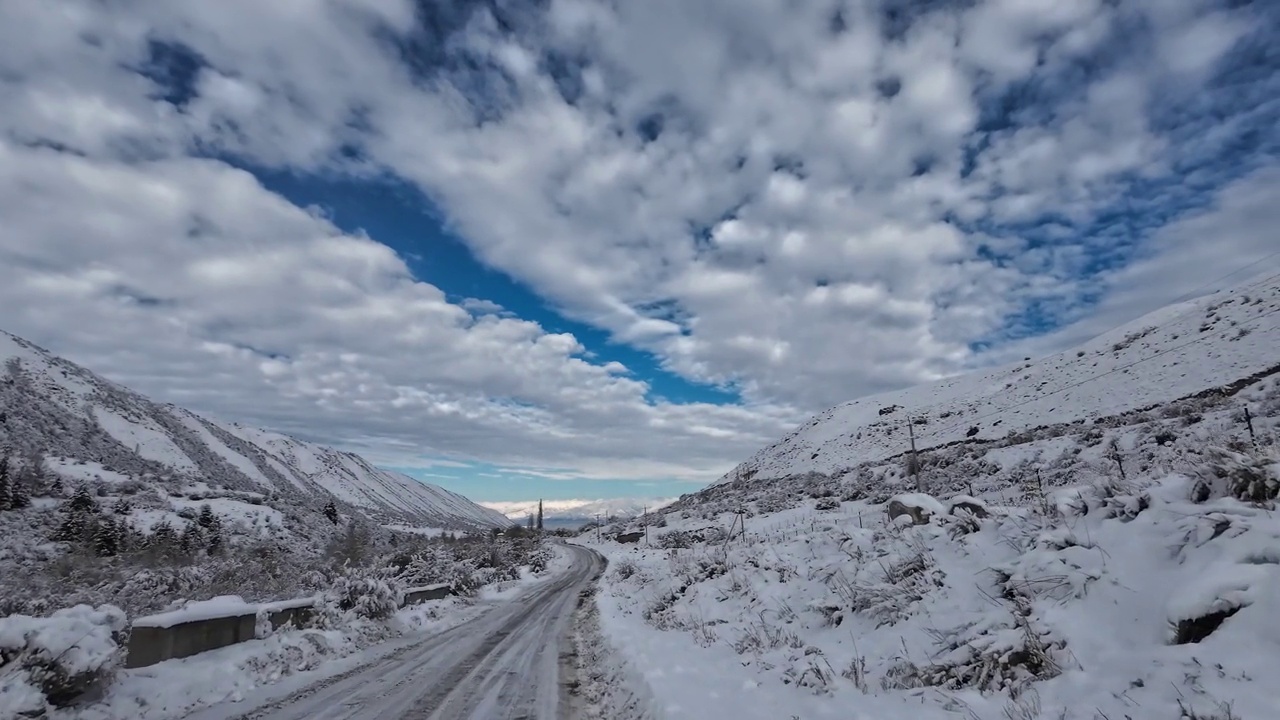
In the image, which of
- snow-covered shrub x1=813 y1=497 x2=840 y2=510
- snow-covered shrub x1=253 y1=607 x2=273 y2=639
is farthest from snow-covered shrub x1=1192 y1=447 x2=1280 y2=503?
snow-covered shrub x1=813 y1=497 x2=840 y2=510

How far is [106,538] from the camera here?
32500 mm

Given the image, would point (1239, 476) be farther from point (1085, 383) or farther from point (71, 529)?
point (1085, 383)

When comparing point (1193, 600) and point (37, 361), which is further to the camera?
point (37, 361)

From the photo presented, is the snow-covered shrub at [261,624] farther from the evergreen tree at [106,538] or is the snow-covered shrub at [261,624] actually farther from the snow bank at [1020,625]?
the evergreen tree at [106,538]

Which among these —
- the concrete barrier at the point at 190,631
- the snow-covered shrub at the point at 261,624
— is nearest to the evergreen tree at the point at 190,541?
the snow-covered shrub at the point at 261,624

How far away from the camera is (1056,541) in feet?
23.6

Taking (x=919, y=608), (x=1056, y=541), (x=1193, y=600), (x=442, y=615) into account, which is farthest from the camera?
(x=442, y=615)

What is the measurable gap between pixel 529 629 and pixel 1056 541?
1458 centimetres

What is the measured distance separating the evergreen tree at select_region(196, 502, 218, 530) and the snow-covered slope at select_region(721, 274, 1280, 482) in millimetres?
60084

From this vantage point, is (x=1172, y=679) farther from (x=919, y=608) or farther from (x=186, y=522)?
(x=186, y=522)

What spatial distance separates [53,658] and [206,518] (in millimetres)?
44838

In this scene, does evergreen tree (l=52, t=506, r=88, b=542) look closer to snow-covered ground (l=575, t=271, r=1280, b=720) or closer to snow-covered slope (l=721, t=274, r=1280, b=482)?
snow-covered ground (l=575, t=271, r=1280, b=720)

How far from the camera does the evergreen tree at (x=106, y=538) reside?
31.0 meters

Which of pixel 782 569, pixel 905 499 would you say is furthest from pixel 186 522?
pixel 905 499
